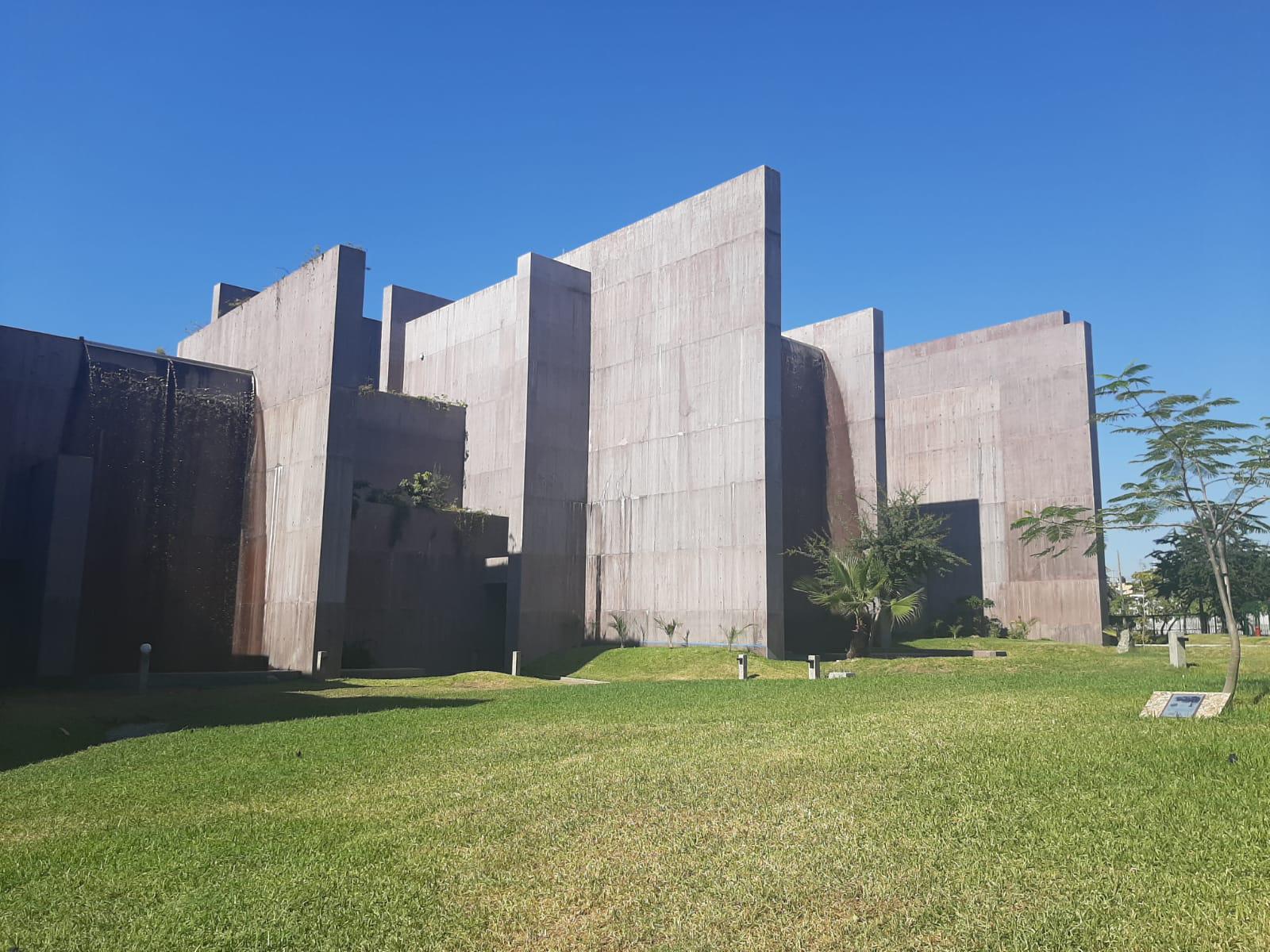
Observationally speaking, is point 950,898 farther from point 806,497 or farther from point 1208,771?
point 806,497

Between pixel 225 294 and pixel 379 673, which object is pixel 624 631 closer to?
pixel 379 673

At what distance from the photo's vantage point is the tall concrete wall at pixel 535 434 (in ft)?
109

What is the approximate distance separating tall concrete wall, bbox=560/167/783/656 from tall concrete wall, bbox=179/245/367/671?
10079 millimetres

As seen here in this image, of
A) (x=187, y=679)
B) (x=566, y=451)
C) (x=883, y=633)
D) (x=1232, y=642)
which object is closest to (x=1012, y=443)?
(x=883, y=633)

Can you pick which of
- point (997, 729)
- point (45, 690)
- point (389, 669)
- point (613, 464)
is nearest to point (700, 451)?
point (613, 464)

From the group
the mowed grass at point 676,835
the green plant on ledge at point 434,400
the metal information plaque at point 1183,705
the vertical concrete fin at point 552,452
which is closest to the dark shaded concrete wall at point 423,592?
the vertical concrete fin at point 552,452

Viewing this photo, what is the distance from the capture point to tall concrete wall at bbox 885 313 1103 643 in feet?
132

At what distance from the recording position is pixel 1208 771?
301 inches

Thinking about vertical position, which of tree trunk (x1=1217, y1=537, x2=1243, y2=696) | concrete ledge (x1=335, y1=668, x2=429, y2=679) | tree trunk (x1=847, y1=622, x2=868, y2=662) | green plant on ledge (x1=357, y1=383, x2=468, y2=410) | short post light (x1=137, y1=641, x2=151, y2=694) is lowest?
concrete ledge (x1=335, y1=668, x2=429, y2=679)

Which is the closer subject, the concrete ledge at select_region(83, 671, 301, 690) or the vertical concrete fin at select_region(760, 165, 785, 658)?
the concrete ledge at select_region(83, 671, 301, 690)

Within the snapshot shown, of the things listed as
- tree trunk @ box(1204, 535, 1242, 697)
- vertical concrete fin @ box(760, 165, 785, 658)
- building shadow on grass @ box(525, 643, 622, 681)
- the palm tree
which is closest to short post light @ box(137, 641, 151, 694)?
building shadow on grass @ box(525, 643, 622, 681)

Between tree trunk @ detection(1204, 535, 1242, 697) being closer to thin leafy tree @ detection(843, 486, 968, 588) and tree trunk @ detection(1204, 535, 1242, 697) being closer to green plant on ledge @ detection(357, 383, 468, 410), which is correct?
thin leafy tree @ detection(843, 486, 968, 588)

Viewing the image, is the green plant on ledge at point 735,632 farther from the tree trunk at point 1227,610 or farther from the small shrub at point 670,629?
the tree trunk at point 1227,610

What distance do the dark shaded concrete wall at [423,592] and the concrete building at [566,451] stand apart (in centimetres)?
8
